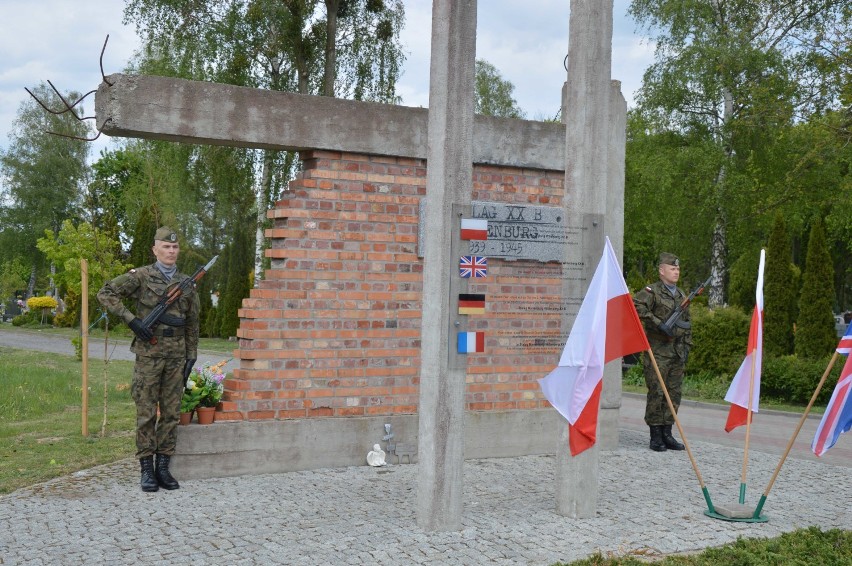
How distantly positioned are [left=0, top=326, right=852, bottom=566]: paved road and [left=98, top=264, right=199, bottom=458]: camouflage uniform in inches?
18.5

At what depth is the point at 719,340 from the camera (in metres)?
19.2

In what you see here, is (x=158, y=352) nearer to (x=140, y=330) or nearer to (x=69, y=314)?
(x=140, y=330)

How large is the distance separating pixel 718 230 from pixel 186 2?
608 inches

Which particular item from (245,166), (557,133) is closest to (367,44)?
(245,166)

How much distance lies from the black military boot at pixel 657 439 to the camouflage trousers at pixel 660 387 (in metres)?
0.07

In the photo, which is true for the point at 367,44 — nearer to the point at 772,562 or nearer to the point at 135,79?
the point at 135,79

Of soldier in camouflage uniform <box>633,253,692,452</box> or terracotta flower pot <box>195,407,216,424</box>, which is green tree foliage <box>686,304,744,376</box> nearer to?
soldier in camouflage uniform <box>633,253,692,452</box>

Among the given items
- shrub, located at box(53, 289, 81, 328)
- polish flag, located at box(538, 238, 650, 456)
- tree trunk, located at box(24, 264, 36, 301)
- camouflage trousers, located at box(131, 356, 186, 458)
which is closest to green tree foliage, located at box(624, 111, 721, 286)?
polish flag, located at box(538, 238, 650, 456)

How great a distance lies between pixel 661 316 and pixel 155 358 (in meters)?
5.10

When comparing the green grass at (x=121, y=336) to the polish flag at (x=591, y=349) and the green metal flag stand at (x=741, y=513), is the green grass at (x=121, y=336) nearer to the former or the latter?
the polish flag at (x=591, y=349)

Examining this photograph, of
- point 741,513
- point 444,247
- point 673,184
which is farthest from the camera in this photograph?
point 673,184

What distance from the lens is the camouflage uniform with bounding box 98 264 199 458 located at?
720cm

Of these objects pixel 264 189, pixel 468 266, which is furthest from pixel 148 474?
pixel 264 189

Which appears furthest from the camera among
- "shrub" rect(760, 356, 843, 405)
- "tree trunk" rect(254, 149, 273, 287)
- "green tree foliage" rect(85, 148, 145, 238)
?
"green tree foliage" rect(85, 148, 145, 238)
